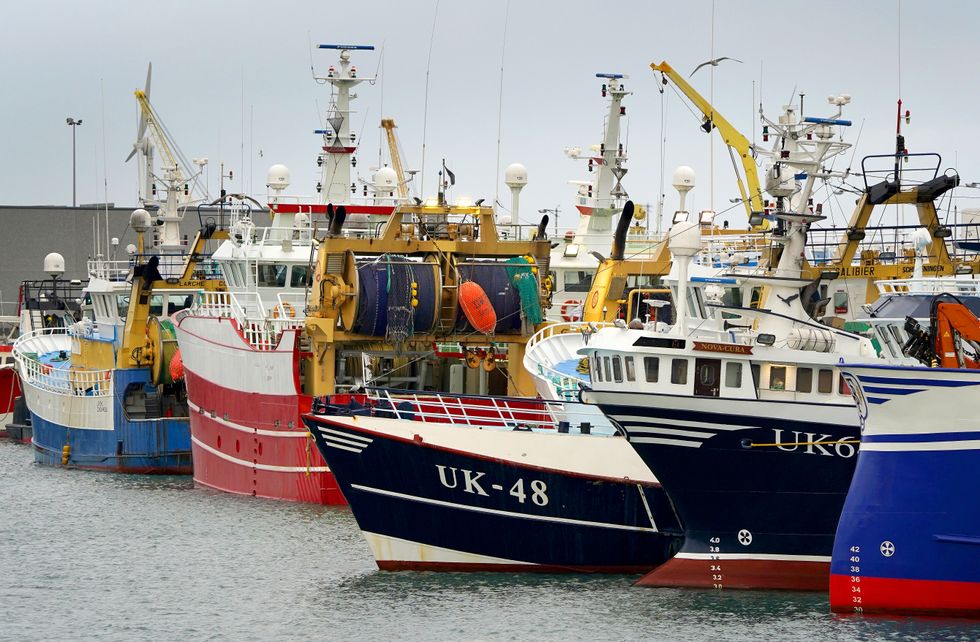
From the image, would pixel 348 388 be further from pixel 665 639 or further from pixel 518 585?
pixel 665 639

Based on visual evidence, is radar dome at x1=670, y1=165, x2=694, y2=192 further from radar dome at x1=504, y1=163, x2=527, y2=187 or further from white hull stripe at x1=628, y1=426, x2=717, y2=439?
white hull stripe at x1=628, y1=426, x2=717, y2=439

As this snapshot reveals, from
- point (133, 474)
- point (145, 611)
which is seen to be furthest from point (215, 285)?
point (145, 611)

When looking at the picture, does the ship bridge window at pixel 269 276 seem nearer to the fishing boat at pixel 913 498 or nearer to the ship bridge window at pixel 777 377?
the ship bridge window at pixel 777 377

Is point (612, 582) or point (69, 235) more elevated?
point (69, 235)

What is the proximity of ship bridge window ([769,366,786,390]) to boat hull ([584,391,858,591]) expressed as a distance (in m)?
0.39

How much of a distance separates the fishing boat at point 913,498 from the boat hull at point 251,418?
593 inches

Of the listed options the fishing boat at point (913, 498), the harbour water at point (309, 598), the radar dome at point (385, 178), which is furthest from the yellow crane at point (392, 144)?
the fishing boat at point (913, 498)

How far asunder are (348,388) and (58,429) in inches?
652

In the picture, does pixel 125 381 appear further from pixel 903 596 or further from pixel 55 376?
pixel 903 596

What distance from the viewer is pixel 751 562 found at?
93.1 ft

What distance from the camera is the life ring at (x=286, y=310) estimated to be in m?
40.7

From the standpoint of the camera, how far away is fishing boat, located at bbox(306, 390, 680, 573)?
29094 mm

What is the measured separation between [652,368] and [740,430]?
1719 mm

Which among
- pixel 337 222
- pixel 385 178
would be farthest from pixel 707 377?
pixel 385 178
